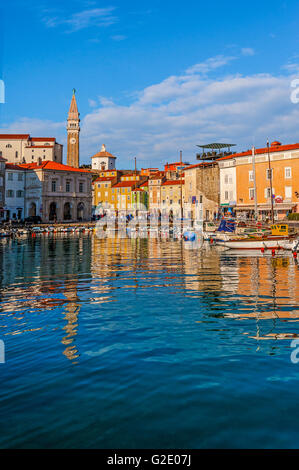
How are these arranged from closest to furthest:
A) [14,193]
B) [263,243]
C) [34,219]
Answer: [263,243] → [34,219] → [14,193]

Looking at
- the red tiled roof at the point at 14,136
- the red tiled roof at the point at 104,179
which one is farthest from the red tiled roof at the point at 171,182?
the red tiled roof at the point at 14,136

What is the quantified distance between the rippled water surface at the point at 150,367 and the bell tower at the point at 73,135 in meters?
113

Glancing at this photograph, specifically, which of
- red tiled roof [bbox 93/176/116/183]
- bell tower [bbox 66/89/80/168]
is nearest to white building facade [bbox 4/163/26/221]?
red tiled roof [bbox 93/176/116/183]

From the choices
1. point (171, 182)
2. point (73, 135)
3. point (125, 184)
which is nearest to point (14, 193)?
point (125, 184)

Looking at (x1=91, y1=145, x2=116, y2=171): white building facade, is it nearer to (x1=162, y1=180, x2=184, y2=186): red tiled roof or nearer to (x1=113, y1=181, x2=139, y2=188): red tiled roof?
(x1=113, y1=181, x2=139, y2=188): red tiled roof

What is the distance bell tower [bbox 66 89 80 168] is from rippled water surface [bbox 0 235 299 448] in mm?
113042

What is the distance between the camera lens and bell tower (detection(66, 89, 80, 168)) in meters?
126

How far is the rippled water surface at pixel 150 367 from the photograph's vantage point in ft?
19.4

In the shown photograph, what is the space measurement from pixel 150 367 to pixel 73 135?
126475 mm

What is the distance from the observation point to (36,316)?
1284 centimetres

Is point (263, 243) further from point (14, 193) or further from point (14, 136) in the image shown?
point (14, 136)

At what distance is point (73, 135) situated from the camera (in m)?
127

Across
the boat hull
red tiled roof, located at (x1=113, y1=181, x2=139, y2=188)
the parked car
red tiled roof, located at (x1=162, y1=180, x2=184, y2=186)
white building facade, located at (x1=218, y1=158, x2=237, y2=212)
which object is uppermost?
red tiled roof, located at (x1=113, y1=181, x2=139, y2=188)
